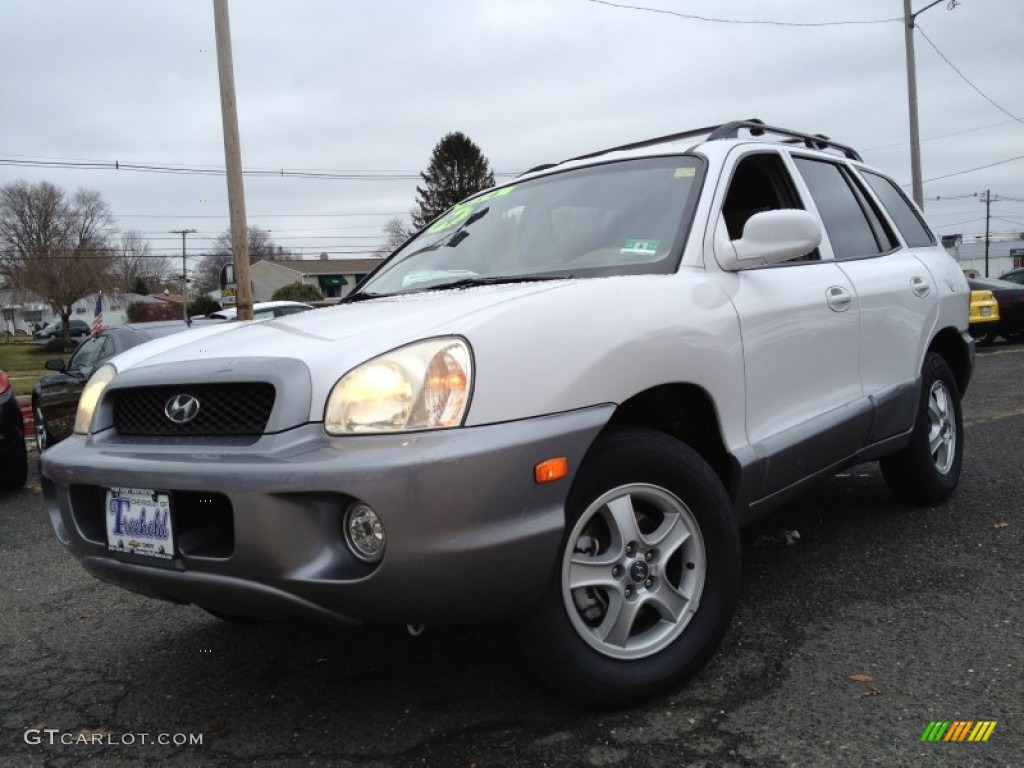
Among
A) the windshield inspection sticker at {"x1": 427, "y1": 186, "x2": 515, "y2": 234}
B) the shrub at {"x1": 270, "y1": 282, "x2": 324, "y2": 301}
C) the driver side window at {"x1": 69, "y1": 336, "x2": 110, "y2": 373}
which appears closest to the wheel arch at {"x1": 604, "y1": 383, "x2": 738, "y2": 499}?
the windshield inspection sticker at {"x1": 427, "y1": 186, "x2": 515, "y2": 234}

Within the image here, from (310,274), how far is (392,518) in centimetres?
8127

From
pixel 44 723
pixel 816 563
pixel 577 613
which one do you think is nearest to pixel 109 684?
pixel 44 723

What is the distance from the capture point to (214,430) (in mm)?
2234

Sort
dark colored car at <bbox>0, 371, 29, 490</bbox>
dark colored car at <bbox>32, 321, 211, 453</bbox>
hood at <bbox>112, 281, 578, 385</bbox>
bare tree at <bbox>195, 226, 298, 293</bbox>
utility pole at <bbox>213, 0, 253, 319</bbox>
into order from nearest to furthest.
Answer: hood at <bbox>112, 281, 578, 385</bbox>, dark colored car at <bbox>0, 371, 29, 490</bbox>, dark colored car at <bbox>32, 321, 211, 453</bbox>, utility pole at <bbox>213, 0, 253, 319</bbox>, bare tree at <bbox>195, 226, 298, 293</bbox>

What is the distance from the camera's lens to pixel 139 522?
7.45 ft

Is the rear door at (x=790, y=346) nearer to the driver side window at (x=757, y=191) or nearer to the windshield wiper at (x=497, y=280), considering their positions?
the driver side window at (x=757, y=191)

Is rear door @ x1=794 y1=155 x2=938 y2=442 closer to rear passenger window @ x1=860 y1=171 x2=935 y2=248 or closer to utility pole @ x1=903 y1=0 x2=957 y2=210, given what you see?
rear passenger window @ x1=860 y1=171 x2=935 y2=248

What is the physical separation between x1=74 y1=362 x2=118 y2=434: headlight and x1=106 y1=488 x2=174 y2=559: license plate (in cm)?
47

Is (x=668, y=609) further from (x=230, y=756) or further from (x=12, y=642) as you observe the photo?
(x=12, y=642)

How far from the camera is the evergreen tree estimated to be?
60906 millimetres

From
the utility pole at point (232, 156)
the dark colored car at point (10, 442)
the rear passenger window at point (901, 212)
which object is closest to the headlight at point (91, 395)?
the rear passenger window at point (901, 212)

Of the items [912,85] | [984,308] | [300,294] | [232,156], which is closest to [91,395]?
[232,156]

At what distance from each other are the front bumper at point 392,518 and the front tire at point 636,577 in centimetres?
13

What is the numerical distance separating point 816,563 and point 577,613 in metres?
1.76
